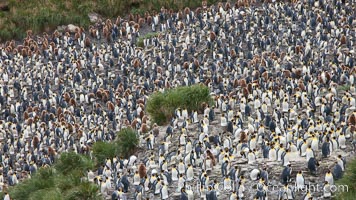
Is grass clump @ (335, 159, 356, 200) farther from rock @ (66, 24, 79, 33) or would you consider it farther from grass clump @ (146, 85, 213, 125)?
rock @ (66, 24, 79, 33)

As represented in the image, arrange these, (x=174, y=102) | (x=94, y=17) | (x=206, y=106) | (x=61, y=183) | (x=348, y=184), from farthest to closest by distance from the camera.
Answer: (x=94, y=17) → (x=174, y=102) → (x=206, y=106) → (x=61, y=183) → (x=348, y=184)

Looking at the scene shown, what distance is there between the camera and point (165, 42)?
37125 millimetres

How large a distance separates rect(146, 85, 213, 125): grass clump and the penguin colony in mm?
545

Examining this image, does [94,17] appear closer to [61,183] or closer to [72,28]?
[72,28]

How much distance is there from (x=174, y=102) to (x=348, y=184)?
10070 mm

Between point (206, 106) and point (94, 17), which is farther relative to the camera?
point (94, 17)

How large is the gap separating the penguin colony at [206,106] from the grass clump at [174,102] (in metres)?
0.54

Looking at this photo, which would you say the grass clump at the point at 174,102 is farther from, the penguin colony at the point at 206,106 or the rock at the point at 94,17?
the rock at the point at 94,17

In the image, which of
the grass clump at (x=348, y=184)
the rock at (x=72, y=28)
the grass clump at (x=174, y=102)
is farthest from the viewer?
the rock at (x=72, y=28)

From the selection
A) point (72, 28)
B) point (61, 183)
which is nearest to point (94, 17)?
point (72, 28)

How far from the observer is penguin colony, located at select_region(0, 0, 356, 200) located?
19594 mm

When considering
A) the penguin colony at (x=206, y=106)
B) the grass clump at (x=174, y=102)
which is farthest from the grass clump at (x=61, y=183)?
the grass clump at (x=174, y=102)

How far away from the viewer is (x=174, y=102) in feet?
86.1

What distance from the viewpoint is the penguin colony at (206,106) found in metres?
19.6
